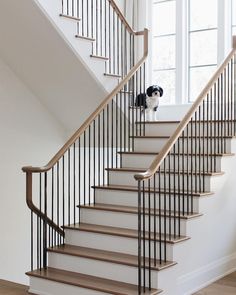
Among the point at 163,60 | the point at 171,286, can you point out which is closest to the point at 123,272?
the point at 171,286

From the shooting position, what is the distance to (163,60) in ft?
25.8

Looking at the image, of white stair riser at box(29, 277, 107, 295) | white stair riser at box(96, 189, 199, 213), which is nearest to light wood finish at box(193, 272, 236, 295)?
white stair riser at box(96, 189, 199, 213)

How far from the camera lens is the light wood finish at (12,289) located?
16.0 ft

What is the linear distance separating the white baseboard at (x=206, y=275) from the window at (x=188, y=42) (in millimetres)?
2981

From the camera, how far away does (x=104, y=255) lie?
4.69 metres

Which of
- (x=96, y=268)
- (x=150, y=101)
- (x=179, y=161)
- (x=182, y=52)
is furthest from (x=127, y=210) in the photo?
(x=182, y=52)

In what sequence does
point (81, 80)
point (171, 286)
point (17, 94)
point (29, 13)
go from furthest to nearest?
point (17, 94)
point (81, 80)
point (29, 13)
point (171, 286)

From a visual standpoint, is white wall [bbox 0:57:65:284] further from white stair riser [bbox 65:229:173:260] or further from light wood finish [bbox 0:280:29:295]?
white stair riser [bbox 65:229:173:260]

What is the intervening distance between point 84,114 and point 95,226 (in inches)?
89.9

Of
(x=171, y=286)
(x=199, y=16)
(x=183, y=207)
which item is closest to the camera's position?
(x=171, y=286)

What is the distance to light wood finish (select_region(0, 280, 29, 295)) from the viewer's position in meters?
4.86

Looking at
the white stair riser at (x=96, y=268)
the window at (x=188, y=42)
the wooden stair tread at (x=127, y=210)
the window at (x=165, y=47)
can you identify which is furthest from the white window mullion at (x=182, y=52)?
the white stair riser at (x=96, y=268)

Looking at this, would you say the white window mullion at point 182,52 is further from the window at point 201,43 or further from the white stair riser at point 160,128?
the white stair riser at point 160,128

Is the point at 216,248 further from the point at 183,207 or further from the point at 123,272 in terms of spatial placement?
the point at 123,272
